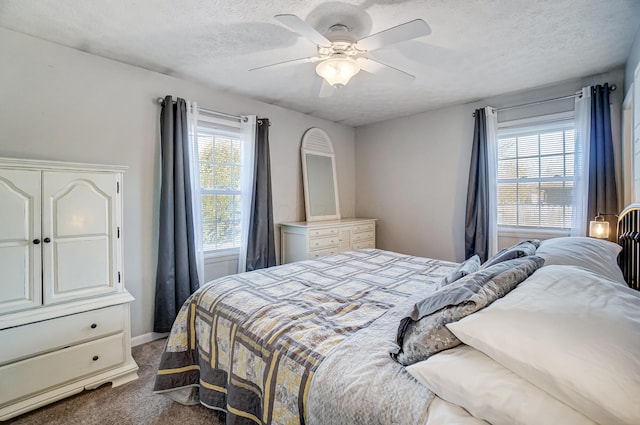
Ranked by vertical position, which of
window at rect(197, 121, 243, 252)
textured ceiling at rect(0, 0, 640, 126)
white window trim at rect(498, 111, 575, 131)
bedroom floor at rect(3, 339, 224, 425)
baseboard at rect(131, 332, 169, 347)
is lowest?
bedroom floor at rect(3, 339, 224, 425)

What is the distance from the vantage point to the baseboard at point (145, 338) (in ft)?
8.62

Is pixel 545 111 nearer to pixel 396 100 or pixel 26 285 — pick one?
pixel 396 100

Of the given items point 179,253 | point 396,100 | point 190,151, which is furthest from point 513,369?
point 396,100

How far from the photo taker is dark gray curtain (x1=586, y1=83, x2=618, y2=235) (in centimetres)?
268

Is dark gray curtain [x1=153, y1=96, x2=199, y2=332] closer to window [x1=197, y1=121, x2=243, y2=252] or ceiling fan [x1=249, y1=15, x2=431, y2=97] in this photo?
window [x1=197, y1=121, x2=243, y2=252]

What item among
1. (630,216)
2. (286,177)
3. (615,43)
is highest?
(615,43)

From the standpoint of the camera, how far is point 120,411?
177 cm

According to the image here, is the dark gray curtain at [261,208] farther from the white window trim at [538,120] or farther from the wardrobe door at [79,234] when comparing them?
the white window trim at [538,120]

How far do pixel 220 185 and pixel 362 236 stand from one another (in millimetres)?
2131

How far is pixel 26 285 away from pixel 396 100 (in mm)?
3752

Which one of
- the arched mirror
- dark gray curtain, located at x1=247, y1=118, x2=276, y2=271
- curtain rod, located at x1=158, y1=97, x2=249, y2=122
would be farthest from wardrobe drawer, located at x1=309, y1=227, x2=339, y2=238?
curtain rod, located at x1=158, y1=97, x2=249, y2=122

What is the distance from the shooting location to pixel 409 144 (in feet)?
13.7

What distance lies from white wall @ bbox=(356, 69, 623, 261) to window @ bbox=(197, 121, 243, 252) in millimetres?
2213

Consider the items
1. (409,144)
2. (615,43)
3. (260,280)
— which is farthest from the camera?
(409,144)
